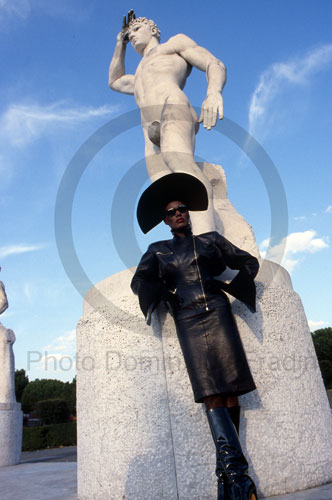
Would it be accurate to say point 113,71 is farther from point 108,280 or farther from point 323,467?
point 323,467

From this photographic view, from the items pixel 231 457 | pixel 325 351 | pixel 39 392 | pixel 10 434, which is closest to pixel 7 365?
pixel 10 434

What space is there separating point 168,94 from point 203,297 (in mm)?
2672

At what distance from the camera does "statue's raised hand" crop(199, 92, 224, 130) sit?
4.08 m

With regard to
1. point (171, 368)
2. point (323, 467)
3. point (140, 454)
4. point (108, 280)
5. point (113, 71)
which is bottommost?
point (323, 467)

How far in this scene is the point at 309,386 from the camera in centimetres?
340

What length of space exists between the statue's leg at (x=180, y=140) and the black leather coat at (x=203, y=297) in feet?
2.48

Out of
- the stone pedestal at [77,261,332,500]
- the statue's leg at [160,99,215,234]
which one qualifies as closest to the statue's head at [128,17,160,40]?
the statue's leg at [160,99,215,234]

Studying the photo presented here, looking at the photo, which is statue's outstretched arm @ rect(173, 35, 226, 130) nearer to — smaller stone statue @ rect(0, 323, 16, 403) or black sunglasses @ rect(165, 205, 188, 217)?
black sunglasses @ rect(165, 205, 188, 217)

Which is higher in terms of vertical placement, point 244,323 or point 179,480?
point 244,323

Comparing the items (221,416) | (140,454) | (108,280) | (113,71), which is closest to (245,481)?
(221,416)

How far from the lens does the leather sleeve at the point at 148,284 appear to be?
2.96m

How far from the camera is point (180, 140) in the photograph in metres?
4.21

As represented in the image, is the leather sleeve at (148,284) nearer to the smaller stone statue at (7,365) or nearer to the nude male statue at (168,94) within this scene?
the nude male statue at (168,94)

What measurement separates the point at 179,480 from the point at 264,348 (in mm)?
1154
